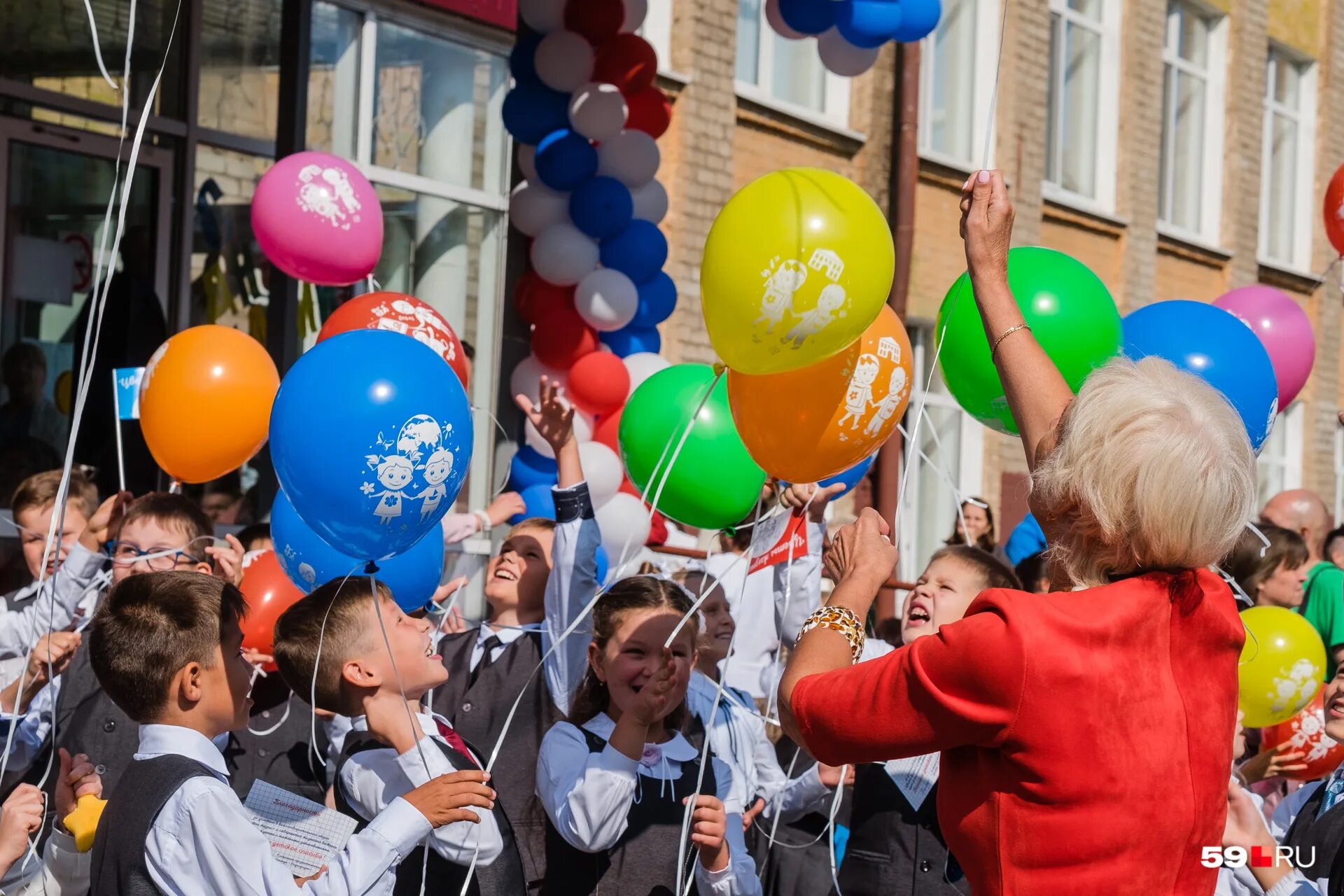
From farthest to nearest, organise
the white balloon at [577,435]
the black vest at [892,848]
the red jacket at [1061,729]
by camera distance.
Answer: the white balloon at [577,435] → the black vest at [892,848] → the red jacket at [1061,729]

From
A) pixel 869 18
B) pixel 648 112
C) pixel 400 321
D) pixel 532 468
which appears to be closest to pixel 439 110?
pixel 648 112

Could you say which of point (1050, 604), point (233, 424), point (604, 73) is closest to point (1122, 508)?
point (1050, 604)

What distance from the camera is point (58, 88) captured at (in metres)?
6.43

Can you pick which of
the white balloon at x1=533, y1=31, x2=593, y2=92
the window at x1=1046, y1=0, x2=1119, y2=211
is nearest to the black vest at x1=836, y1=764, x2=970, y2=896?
the white balloon at x1=533, y1=31, x2=593, y2=92

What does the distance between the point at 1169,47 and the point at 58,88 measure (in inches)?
428

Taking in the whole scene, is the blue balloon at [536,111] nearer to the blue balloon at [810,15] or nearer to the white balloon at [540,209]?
the white balloon at [540,209]

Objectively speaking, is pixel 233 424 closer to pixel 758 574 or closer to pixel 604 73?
pixel 758 574

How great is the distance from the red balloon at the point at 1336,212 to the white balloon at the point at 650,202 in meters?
3.06

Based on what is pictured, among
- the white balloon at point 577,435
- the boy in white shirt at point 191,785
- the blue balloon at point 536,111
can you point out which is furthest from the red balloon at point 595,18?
the boy in white shirt at point 191,785

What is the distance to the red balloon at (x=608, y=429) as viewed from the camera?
6.43 meters

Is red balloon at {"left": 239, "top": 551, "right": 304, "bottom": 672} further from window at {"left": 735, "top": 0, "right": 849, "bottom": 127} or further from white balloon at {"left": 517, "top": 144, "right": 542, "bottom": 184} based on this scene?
window at {"left": 735, "top": 0, "right": 849, "bottom": 127}

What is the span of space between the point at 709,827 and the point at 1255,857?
1088 millimetres

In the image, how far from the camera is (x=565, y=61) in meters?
6.76

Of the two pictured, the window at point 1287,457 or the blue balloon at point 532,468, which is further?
the window at point 1287,457
